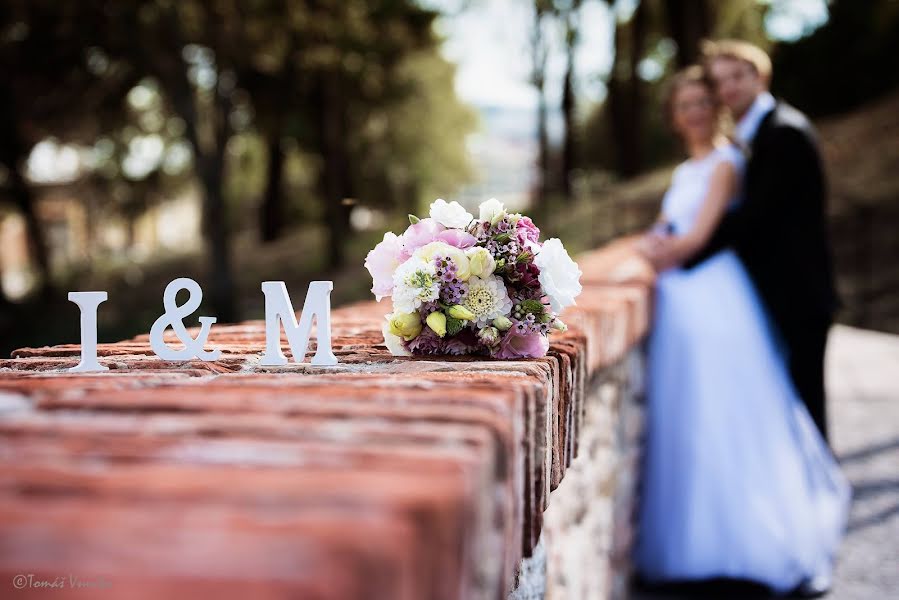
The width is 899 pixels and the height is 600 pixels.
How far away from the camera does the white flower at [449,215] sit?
1.96 meters

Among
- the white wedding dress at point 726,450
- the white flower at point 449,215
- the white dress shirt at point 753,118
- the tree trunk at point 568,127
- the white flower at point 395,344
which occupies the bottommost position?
the white wedding dress at point 726,450

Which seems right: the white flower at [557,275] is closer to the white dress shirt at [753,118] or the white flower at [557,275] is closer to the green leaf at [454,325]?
the green leaf at [454,325]

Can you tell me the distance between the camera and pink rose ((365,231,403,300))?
6.44 feet

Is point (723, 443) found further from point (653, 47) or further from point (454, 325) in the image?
point (653, 47)

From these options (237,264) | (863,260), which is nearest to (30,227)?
(237,264)

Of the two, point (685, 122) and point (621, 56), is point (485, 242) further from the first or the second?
point (621, 56)

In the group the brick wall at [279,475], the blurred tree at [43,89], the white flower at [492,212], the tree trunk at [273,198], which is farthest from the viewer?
the tree trunk at [273,198]

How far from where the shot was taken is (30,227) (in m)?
19.4

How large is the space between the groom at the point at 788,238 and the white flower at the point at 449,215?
2379 millimetres

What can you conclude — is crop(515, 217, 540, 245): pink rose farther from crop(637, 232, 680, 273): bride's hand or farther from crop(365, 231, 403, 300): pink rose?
crop(637, 232, 680, 273): bride's hand

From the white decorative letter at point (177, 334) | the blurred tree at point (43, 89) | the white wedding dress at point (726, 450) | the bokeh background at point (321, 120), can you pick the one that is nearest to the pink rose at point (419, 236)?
the white decorative letter at point (177, 334)

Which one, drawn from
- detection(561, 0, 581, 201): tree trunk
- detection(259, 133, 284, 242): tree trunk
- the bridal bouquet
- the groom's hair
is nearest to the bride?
the groom's hair

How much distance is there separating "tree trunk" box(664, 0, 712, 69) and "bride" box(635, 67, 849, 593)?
13378 mm

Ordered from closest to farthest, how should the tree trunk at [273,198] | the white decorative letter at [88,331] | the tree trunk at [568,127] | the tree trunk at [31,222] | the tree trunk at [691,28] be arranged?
the white decorative letter at [88,331] < the tree trunk at [691,28] < the tree trunk at [31,222] < the tree trunk at [568,127] < the tree trunk at [273,198]
